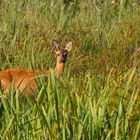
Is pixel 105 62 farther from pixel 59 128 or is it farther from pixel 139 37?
pixel 59 128

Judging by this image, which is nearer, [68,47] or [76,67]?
[76,67]

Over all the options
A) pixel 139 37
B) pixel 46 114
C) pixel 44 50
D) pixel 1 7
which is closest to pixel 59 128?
pixel 46 114

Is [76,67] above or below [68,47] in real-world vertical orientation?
below

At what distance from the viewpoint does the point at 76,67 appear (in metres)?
7.08

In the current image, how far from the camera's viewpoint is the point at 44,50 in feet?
24.9

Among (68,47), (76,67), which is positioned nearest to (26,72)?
(76,67)

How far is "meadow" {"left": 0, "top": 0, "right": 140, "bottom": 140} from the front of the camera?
12.8 ft

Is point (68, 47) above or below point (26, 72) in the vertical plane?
above

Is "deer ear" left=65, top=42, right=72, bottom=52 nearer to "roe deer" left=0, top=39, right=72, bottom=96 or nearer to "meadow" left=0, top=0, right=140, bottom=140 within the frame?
"roe deer" left=0, top=39, right=72, bottom=96

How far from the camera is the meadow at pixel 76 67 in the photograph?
390 cm

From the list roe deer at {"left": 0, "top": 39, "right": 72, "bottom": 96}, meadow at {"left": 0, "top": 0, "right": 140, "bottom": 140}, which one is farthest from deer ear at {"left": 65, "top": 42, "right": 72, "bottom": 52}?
meadow at {"left": 0, "top": 0, "right": 140, "bottom": 140}

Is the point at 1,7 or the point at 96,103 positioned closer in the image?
the point at 96,103

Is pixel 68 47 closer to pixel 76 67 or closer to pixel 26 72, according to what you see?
pixel 76 67

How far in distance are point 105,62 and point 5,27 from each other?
157 centimetres
